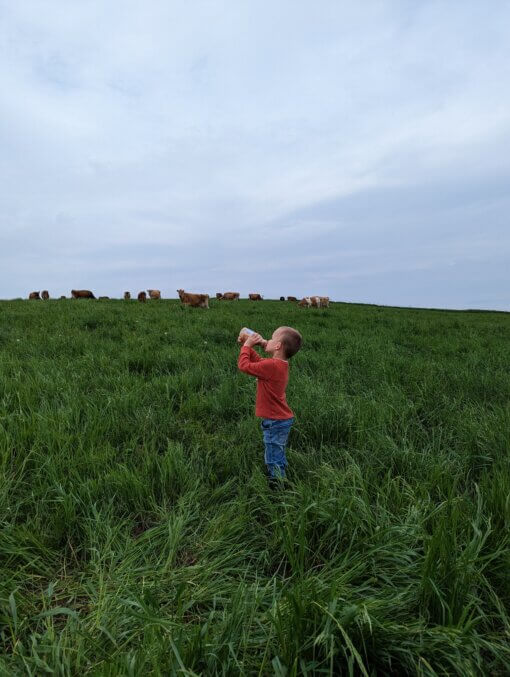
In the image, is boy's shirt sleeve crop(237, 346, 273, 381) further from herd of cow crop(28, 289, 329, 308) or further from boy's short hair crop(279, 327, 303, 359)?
herd of cow crop(28, 289, 329, 308)

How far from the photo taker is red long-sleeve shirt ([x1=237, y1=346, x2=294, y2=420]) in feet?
8.87

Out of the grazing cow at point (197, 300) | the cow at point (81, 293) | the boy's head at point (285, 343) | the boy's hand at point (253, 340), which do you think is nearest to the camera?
the boy's hand at point (253, 340)

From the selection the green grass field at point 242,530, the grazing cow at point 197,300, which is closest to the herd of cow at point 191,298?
the grazing cow at point 197,300

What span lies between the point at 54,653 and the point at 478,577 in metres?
1.85

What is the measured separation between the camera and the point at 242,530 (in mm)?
2135

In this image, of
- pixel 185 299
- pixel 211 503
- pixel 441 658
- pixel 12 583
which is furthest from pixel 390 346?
pixel 185 299

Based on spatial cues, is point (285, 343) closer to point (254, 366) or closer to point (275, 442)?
point (254, 366)

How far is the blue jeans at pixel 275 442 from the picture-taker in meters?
2.73

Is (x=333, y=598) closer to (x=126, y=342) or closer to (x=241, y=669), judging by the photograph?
(x=241, y=669)

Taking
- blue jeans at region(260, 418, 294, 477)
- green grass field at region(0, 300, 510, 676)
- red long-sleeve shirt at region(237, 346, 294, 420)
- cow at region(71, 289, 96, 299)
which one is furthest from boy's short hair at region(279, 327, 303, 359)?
cow at region(71, 289, 96, 299)

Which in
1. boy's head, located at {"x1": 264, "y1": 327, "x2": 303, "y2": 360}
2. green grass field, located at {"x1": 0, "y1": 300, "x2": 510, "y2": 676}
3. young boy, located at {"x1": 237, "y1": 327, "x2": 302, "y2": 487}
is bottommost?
green grass field, located at {"x1": 0, "y1": 300, "x2": 510, "y2": 676}

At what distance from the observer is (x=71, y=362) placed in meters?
5.11

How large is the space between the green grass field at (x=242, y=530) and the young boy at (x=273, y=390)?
221mm

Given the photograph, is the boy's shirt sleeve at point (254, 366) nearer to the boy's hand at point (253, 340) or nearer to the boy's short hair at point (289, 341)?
the boy's hand at point (253, 340)
